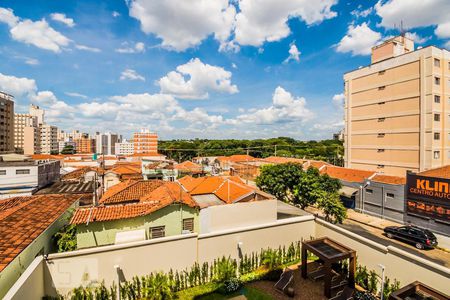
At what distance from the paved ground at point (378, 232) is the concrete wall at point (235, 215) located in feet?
39.0

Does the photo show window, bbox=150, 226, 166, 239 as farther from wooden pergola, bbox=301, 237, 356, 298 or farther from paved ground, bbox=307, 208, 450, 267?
paved ground, bbox=307, 208, 450, 267

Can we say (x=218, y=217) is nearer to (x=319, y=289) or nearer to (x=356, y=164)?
(x=319, y=289)

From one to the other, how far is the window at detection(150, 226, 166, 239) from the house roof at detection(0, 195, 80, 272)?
4.60m

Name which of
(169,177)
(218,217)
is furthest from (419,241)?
(169,177)

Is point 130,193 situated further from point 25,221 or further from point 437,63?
point 437,63

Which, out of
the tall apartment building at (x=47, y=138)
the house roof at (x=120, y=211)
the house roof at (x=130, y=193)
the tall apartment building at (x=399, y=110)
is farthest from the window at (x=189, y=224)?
the tall apartment building at (x=47, y=138)

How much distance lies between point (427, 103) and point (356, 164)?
1287cm

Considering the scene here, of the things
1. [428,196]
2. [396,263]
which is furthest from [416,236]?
[396,263]

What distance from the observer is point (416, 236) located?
60.5ft

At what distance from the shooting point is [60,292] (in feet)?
25.2

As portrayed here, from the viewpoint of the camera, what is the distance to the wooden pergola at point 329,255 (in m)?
8.54

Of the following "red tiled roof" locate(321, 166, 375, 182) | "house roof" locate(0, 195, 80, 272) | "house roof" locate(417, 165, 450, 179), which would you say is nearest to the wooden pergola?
"house roof" locate(0, 195, 80, 272)

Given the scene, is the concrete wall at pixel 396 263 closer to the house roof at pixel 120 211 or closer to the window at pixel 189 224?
the window at pixel 189 224

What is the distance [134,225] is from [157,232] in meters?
1.38
